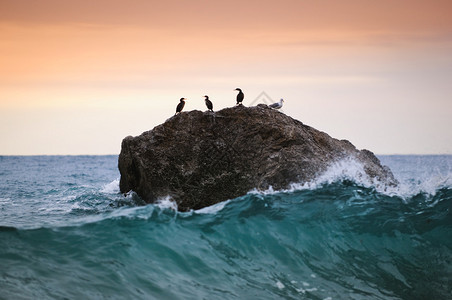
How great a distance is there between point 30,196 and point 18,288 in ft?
39.9

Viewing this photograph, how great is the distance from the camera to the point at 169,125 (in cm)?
1098

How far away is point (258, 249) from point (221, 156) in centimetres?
244

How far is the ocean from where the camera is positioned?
24.2 ft

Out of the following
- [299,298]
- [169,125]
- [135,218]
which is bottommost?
[299,298]

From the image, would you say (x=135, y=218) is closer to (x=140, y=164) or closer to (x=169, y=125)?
(x=140, y=164)

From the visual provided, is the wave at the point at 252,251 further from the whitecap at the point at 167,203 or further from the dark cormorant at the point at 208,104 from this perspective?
the dark cormorant at the point at 208,104

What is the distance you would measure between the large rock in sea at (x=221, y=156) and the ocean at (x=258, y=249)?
1.29 ft

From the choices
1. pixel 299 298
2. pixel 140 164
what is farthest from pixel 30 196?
pixel 299 298

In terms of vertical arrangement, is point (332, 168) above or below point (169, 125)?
below

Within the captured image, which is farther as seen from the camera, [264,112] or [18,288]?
[264,112]

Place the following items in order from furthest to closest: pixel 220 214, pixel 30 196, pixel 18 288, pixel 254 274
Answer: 1. pixel 30 196
2. pixel 220 214
3. pixel 254 274
4. pixel 18 288

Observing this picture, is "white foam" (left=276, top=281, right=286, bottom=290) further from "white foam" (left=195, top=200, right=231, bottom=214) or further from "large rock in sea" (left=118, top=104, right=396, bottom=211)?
"large rock in sea" (left=118, top=104, right=396, bottom=211)

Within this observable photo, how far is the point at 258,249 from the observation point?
883cm

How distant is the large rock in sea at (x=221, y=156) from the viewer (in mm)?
10258
